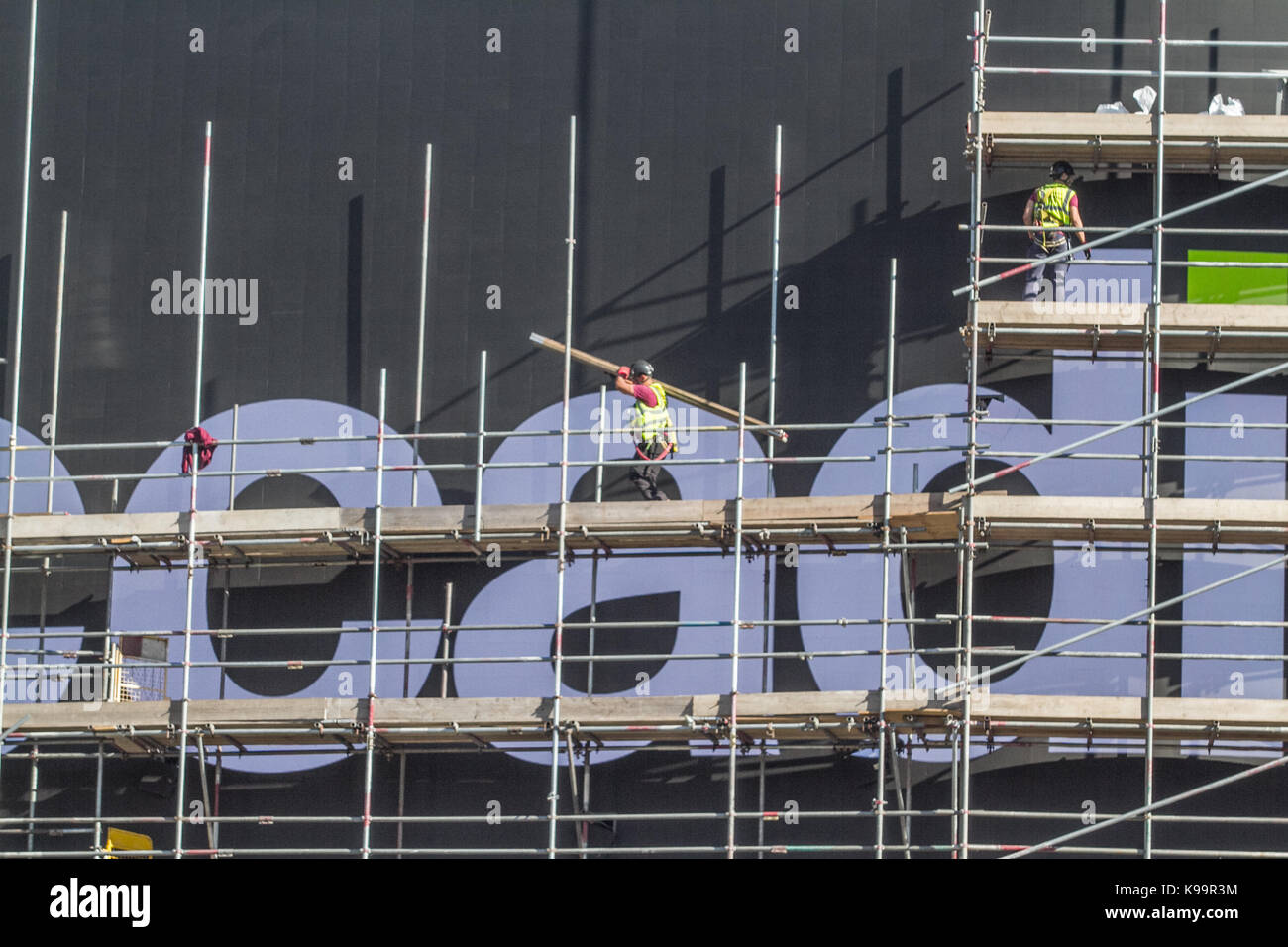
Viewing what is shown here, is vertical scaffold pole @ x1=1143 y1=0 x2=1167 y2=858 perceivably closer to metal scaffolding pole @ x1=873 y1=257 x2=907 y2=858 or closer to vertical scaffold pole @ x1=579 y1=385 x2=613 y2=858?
metal scaffolding pole @ x1=873 y1=257 x2=907 y2=858

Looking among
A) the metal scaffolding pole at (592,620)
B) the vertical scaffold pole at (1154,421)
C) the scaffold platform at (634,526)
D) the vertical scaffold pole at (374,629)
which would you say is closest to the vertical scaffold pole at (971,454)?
the scaffold platform at (634,526)

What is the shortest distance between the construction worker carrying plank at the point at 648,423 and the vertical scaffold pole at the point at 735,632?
0.79 m

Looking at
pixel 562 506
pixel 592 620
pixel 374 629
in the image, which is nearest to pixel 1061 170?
pixel 562 506

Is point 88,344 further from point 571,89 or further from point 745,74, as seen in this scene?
point 745,74

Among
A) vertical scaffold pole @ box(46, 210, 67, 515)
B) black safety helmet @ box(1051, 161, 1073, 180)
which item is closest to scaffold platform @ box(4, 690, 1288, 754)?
vertical scaffold pole @ box(46, 210, 67, 515)

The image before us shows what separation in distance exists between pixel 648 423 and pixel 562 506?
49.2 inches

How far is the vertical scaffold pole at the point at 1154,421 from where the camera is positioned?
21234mm

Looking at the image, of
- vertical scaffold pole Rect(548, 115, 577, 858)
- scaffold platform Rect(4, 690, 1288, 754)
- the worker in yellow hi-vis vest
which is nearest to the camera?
scaffold platform Rect(4, 690, 1288, 754)

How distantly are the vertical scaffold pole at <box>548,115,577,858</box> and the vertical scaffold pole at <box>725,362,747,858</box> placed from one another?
5.64 feet

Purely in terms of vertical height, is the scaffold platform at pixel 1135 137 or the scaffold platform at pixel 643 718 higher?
the scaffold platform at pixel 1135 137

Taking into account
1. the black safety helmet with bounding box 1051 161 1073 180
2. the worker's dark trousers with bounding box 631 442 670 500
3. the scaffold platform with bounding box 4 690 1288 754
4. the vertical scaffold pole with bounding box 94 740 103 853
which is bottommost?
the vertical scaffold pole with bounding box 94 740 103 853

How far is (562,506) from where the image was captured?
75.3ft

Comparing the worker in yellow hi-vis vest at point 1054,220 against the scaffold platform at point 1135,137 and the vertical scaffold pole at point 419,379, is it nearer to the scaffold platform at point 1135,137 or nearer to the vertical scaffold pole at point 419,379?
the scaffold platform at point 1135,137

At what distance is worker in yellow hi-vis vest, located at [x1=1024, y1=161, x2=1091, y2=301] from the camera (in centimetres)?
2333
